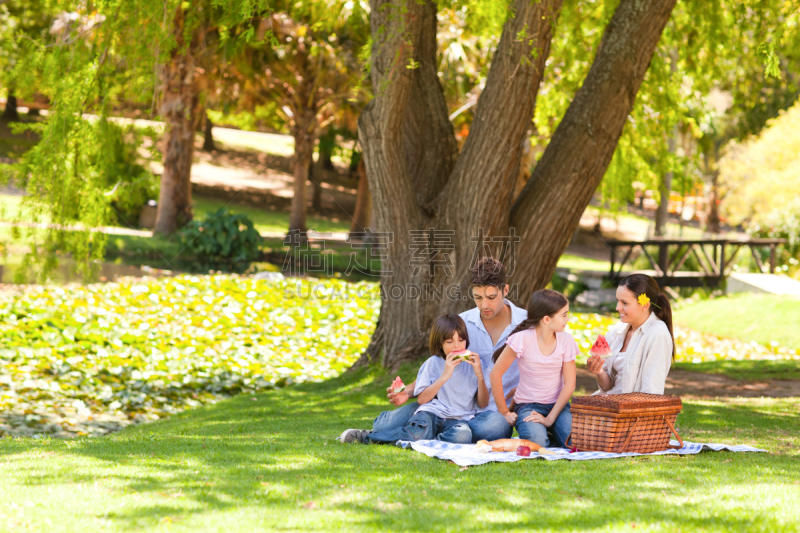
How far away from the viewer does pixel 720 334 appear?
15.0 meters

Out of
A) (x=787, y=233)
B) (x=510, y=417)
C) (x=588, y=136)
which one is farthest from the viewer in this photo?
(x=787, y=233)

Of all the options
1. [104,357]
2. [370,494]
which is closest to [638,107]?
[104,357]

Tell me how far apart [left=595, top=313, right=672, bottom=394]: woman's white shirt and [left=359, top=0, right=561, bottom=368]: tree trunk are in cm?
321

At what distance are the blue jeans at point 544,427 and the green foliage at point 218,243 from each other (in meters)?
15.3

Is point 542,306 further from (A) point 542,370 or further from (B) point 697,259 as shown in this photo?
(B) point 697,259

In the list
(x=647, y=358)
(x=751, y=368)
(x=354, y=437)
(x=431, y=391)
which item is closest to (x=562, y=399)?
(x=647, y=358)

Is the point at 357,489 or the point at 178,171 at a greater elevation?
the point at 178,171

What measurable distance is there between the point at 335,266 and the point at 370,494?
1760 cm

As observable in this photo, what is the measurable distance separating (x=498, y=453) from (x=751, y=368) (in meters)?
7.67

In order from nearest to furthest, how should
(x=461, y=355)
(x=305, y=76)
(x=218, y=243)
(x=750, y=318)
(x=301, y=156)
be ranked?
(x=461, y=355) < (x=750, y=318) < (x=218, y=243) < (x=305, y=76) < (x=301, y=156)

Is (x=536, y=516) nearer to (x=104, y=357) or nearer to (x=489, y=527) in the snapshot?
(x=489, y=527)

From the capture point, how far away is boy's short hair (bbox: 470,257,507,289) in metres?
5.16

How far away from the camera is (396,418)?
518cm

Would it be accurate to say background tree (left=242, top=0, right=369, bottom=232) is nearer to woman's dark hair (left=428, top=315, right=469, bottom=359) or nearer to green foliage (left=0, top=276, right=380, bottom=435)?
green foliage (left=0, top=276, right=380, bottom=435)
